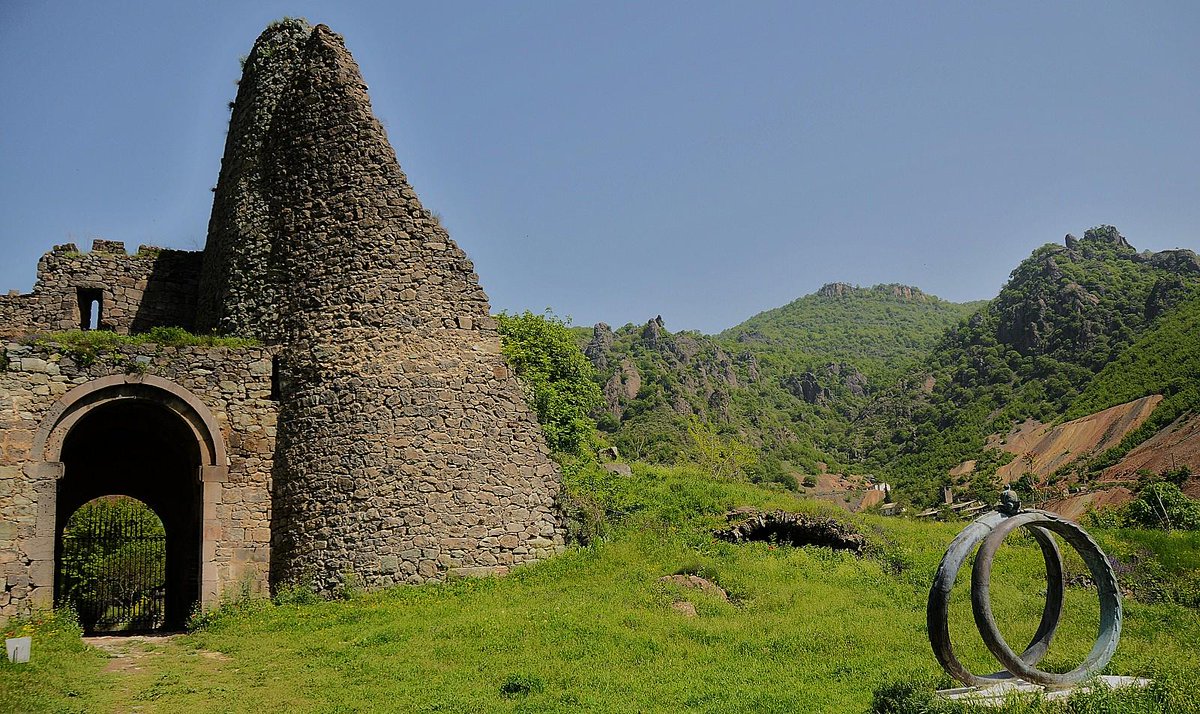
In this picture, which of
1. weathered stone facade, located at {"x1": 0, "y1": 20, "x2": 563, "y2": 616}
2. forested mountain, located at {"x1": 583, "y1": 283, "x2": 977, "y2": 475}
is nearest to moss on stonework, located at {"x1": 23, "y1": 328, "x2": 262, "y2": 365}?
weathered stone facade, located at {"x1": 0, "y1": 20, "x2": 563, "y2": 616}

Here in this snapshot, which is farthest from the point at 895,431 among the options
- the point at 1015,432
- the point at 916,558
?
the point at 916,558

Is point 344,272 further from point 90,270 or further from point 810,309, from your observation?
point 810,309

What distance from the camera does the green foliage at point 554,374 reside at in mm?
27062

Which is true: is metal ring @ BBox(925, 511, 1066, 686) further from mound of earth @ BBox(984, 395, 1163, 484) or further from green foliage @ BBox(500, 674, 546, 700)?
mound of earth @ BBox(984, 395, 1163, 484)

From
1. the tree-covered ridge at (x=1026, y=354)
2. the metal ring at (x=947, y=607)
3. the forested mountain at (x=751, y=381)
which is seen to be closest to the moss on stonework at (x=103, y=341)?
the metal ring at (x=947, y=607)

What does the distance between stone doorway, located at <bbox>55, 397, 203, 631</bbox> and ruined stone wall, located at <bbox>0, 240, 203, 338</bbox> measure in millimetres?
2328

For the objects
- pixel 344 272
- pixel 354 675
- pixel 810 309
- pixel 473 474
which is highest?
pixel 810 309

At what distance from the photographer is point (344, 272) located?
14422 mm

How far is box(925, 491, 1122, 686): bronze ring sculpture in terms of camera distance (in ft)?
24.7

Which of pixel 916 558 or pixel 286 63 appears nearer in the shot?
pixel 916 558

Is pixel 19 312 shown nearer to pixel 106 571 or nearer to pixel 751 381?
pixel 106 571

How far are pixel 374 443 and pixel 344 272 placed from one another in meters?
2.89

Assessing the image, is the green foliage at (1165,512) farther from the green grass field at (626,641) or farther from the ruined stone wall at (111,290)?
the ruined stone wall at (111,290)

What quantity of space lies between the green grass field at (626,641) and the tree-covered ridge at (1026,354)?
2966 centimetres
